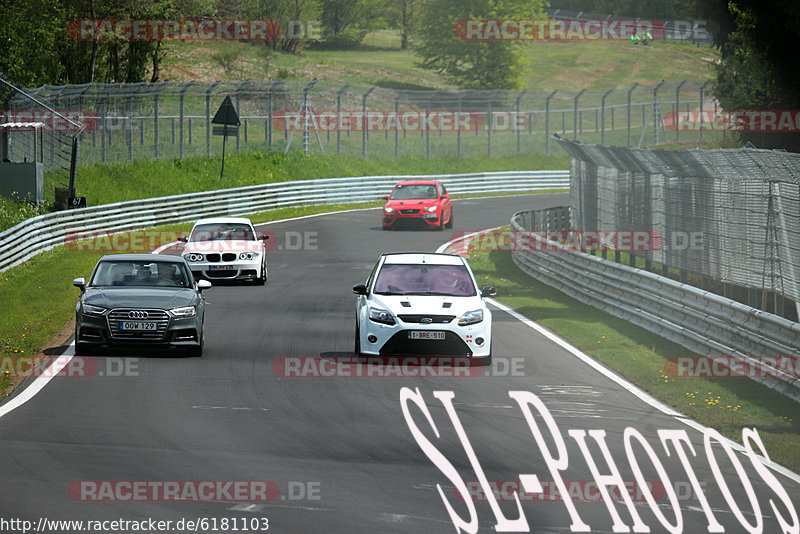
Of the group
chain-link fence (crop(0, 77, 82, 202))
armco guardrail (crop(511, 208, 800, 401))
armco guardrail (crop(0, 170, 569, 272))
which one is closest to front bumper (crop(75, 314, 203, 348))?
armco guardrail (crop(511, 208, 800, 401))

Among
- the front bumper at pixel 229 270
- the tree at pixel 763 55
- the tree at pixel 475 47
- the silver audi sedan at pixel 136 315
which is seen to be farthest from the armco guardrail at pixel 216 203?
the tree at pixel 475 47

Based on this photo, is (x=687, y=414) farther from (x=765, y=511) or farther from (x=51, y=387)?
(x=51, y=387)

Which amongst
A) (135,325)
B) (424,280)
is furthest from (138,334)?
(424,280)

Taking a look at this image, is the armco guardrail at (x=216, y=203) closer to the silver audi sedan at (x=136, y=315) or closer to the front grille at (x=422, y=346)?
the silver audi sedan at (x=136, y=315)

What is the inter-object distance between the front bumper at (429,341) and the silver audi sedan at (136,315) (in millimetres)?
2406

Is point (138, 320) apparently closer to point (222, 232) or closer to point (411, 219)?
point (222, 232)

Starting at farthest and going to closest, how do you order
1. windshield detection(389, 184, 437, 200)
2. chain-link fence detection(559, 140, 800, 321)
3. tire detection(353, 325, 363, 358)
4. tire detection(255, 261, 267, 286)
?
windshield detection(389, 184, 437, 200), tire detection(255, 261, 267, 286), tire detection(353, 325, 363, 358), chain-link fence detection(559, 140, 800, 321)

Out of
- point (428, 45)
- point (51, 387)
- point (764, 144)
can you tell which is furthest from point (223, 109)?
point (428, 45)

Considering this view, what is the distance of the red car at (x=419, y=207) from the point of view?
125 ft

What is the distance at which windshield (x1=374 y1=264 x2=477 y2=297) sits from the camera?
638 inches

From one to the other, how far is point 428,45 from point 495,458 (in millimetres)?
96793

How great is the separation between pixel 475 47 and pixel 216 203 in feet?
211

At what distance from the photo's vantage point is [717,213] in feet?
55.6

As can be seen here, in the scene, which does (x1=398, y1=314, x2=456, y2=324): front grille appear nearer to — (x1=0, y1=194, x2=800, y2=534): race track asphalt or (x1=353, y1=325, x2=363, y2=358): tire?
(x1=353, y1=325, x2=363, y2=358): tire
